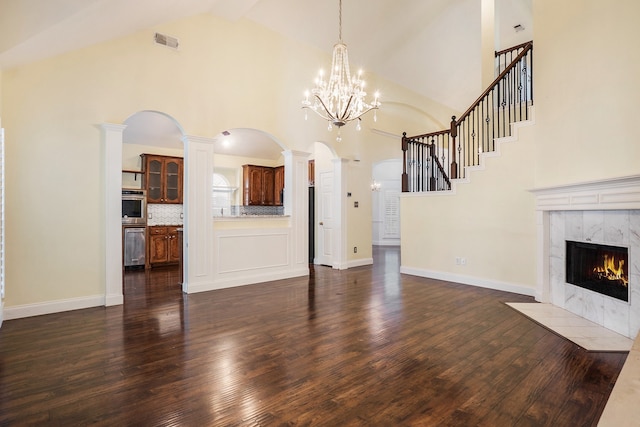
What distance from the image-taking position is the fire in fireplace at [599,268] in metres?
3.29

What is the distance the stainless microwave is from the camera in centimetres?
741

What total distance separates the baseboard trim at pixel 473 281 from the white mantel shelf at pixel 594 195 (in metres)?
1.33

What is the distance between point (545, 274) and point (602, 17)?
9.86 feet

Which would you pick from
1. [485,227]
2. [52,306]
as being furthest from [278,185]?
[52,306]

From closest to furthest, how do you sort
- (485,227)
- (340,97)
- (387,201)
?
(340,97)
(485,227)
(387,201)

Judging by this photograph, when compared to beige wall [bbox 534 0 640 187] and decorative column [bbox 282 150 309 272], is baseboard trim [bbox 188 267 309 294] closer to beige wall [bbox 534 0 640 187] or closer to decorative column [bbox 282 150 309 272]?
decorative column [bbox 282 150 309 272]

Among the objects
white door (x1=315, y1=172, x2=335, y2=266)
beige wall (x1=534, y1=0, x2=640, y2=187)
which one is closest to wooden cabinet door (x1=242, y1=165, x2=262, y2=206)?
white door (x1=315, y1=172, x2=335, y2=266)

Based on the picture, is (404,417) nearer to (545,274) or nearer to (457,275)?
(545,274)

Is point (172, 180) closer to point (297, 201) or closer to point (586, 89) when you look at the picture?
point (297, 201)

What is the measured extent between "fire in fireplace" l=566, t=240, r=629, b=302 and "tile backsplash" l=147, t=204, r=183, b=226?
778cm

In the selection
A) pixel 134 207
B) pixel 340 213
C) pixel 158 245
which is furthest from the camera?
pixel 158 245

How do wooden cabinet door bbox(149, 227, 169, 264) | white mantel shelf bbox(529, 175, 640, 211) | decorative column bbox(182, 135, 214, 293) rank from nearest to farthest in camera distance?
white mantel shelf bbox(529, 175, 640, 211)
decorative column bbox(182, 135, 214, 293)
wooden cabinet door bbox(149, 227, 169, 264)

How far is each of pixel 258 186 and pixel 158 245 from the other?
3269 mm

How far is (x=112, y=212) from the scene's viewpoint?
4.42 meters
